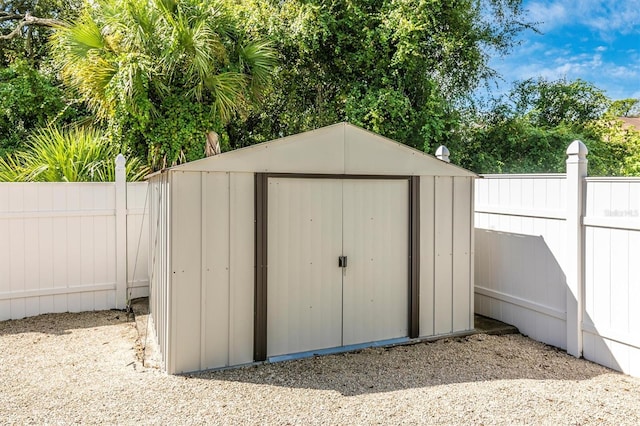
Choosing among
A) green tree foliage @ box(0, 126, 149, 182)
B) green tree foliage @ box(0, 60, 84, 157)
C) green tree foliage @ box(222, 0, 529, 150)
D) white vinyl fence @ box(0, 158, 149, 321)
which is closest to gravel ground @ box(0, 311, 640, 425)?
white vinyl fence @ box(0, 158, 149, 321)

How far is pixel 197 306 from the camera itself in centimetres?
396

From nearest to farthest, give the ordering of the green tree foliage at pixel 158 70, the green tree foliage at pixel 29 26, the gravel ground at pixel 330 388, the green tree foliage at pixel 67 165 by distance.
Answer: the gravel ground at pixel 330 388 → the green tree foliage at pixel 67 165 → the green tree foliage at pixel 158 70 → the green tree foliage at pixel 29 26

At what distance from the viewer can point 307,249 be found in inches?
172

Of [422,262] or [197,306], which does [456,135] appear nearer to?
[422,262]

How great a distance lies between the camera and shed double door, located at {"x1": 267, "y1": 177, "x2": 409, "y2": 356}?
168 inches

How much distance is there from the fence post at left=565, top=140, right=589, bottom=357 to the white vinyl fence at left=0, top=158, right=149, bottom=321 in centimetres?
476

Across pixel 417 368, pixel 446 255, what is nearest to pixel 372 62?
pixel 446 255

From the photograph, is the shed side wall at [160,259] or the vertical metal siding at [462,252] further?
the vertical metal siding at [462,252]

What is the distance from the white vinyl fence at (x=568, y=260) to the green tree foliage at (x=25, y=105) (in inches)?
335

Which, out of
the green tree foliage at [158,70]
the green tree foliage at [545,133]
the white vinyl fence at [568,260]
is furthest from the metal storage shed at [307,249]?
the green tree foliage at [545,133]

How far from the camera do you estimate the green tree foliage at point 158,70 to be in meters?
7.07

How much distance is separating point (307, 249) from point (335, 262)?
1.01 ft

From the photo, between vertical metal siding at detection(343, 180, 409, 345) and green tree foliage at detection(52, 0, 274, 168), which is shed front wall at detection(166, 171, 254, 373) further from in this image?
green tree foliage at detection(52, 0, 274, 168)

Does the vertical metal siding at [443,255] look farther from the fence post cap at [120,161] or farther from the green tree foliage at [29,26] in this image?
the green tree foliage at [29,26]
